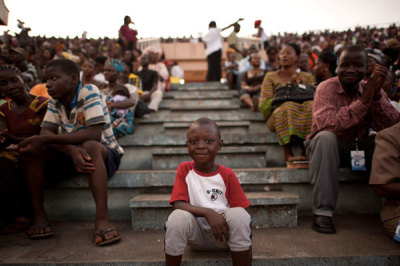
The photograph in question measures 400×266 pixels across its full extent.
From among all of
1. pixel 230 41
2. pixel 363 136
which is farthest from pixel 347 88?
pixel 230 41

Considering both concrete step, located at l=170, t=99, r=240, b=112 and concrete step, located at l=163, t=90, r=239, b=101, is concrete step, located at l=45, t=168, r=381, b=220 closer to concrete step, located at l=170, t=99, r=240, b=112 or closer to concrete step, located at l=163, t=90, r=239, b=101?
concrete step, located at l=170, t=99, r=240, b=112

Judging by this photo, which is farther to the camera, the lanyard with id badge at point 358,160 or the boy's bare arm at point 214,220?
the lanyard with id badge at point 358,160

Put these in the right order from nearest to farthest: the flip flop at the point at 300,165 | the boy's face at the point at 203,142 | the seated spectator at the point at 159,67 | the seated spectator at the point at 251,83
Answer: the boy's face at the point at 203,142 < the flip flop at the point at 300,165 < the seated spectator at the point at 251,83 < the seated spectator at the point at 159,67

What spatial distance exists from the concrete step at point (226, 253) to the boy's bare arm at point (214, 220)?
25 cm

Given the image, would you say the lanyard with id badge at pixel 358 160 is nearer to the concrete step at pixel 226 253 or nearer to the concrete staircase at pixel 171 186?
the concrete staircase at pixel 171 186

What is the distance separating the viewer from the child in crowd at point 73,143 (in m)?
2.03

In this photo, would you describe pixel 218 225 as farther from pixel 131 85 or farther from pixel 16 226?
pixel 131 85

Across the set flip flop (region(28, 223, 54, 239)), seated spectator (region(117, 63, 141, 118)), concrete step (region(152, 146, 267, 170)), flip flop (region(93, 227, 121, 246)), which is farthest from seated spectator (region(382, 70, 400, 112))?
flip flop (region(28, 223, 54, 239))

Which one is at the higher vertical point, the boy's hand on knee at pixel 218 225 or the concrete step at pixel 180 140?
the concrete step at pixel 180 140

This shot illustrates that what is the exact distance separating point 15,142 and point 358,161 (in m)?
2.66

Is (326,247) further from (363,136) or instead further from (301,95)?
(301,95)

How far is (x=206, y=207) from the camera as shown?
1597 mm

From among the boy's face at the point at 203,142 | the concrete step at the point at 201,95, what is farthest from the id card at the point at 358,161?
the concrete step at the point at 201,95

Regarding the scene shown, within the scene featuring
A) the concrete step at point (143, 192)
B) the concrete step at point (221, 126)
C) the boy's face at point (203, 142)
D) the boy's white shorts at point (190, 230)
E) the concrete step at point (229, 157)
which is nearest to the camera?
the boy's white shorts at point (190, 230)
